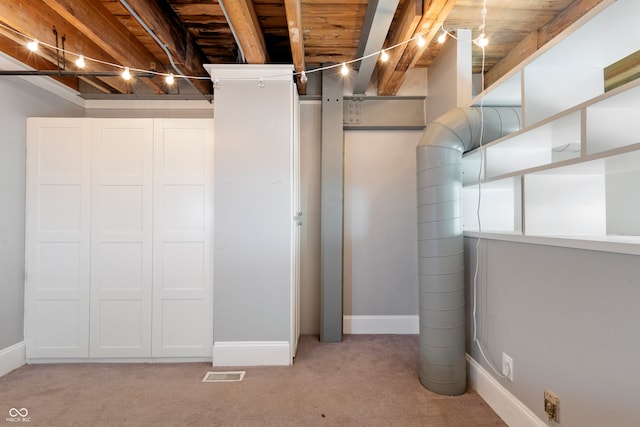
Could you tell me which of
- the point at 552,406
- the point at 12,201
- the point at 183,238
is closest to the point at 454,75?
the point at 552,406

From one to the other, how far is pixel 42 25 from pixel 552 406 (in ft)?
12.7

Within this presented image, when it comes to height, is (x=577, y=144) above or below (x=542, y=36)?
below

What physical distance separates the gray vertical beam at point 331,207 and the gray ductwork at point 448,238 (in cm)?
98

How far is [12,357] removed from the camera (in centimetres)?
219

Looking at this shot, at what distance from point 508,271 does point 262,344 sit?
5.99 feet

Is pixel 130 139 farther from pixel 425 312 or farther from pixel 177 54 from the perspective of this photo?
pixel 425 312

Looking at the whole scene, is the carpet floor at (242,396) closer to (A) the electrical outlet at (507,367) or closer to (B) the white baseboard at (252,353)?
(B) the white baseboard at (252,353)

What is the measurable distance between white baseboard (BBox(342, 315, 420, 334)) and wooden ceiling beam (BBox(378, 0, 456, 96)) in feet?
7.61

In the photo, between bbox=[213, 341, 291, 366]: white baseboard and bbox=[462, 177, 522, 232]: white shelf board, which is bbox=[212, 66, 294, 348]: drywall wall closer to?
bbox=[213, 341, 291, 366]: white baseboard

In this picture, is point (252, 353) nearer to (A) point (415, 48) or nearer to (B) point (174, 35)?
(B) point (174, 35)

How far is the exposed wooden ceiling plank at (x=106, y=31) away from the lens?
5.74 ft

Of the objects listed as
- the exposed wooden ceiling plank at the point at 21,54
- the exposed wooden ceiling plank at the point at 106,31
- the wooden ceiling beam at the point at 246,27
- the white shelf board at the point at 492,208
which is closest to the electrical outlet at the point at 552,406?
the white shelf board at the point at 492,208

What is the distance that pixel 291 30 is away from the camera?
1.83m

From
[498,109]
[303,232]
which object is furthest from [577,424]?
[303,232]
